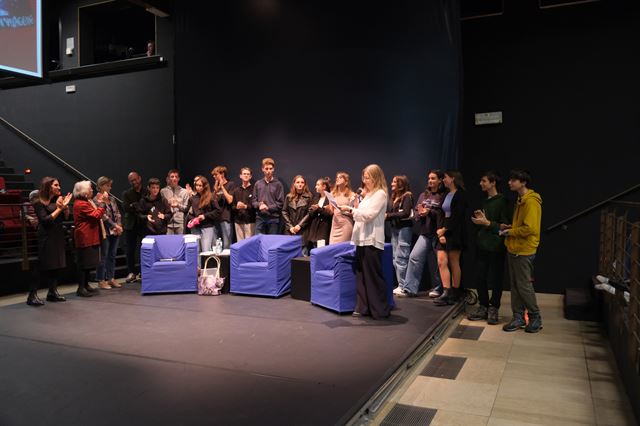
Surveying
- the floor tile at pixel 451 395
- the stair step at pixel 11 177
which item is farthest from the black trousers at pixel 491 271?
the stair step at pixel 11 177

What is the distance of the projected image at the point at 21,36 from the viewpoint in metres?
4.46

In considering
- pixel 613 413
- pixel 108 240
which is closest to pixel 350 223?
pixel 108 240

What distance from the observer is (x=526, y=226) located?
183 inches

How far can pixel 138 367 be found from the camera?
11.9 feet

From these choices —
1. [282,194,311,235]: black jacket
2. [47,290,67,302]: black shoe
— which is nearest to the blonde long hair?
[282,194,311,235]: black jacket

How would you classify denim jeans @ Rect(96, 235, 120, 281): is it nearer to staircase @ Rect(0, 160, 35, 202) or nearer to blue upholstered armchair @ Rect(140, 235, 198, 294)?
blue upholstered armchair @ Rect(140, 235, 198, 294)

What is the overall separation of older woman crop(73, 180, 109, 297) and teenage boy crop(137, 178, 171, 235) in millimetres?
902

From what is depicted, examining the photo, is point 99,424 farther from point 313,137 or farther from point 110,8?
Answer: point 110,8

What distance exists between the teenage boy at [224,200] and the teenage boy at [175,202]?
20.2 inches

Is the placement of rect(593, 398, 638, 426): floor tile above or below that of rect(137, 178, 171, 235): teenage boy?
below

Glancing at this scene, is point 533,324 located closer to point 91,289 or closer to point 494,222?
point 494,222

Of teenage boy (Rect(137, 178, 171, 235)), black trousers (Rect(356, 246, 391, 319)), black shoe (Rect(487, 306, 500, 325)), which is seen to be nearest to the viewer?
black trousers (Rect(356, 246, 391, 319))

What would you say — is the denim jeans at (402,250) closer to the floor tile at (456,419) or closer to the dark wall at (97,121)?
the floor tile at (456,419)

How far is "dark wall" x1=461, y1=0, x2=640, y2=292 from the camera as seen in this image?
6.49 m
